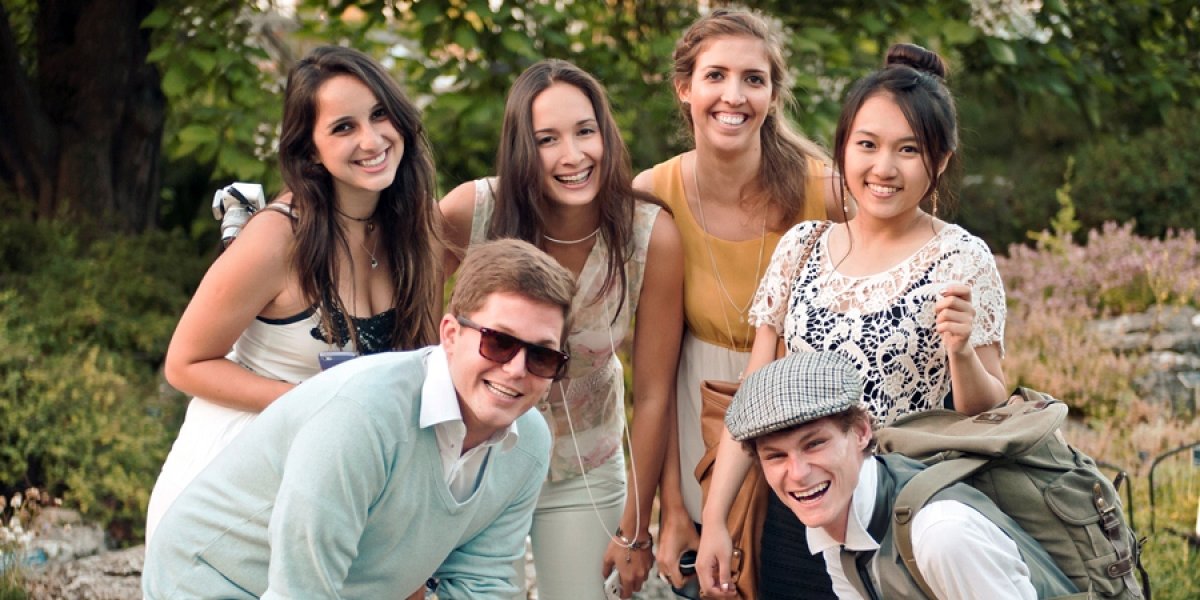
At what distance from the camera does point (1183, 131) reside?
1032 cm

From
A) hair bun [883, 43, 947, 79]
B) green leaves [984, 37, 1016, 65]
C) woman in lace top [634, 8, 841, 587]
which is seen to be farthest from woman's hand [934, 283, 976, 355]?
green leaves [984, 37, 1016, 65]

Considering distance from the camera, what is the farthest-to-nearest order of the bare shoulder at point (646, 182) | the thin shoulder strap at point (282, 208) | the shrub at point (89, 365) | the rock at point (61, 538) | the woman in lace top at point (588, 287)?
the shrub at point (89, 365) → the rock at point (61, 538) → the bare shoulder at point (646, 182) → the woman in lace top at point (588, 287) → the thin shoulder strap at point (282, 208)

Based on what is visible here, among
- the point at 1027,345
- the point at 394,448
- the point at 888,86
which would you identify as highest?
the point at 888,86

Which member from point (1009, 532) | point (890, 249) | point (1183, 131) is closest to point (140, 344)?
point (890, 249)

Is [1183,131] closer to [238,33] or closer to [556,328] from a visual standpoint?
[238,33]

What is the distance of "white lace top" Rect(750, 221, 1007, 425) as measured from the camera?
3039 mm

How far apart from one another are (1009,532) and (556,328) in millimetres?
1055

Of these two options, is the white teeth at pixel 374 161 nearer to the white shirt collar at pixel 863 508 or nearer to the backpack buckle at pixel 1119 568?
the white shirt collar at pixel 863 508

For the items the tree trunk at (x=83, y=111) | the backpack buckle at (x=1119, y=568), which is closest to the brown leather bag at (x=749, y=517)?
the backpack buckle at (x=1119, y=568)

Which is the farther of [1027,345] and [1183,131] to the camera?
[1183,131]

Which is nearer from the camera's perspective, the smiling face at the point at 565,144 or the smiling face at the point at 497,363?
the smiling face at the point at 497,363

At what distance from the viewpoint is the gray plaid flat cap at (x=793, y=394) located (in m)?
2.72

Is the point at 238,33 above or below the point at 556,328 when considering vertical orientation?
above

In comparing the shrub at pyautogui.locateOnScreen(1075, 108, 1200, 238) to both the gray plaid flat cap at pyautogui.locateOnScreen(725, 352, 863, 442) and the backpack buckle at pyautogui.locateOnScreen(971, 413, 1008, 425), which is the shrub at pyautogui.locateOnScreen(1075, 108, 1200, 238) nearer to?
the backpack buckle at pyautogui.locateOnScreen(971, 413, 1008, 425)
